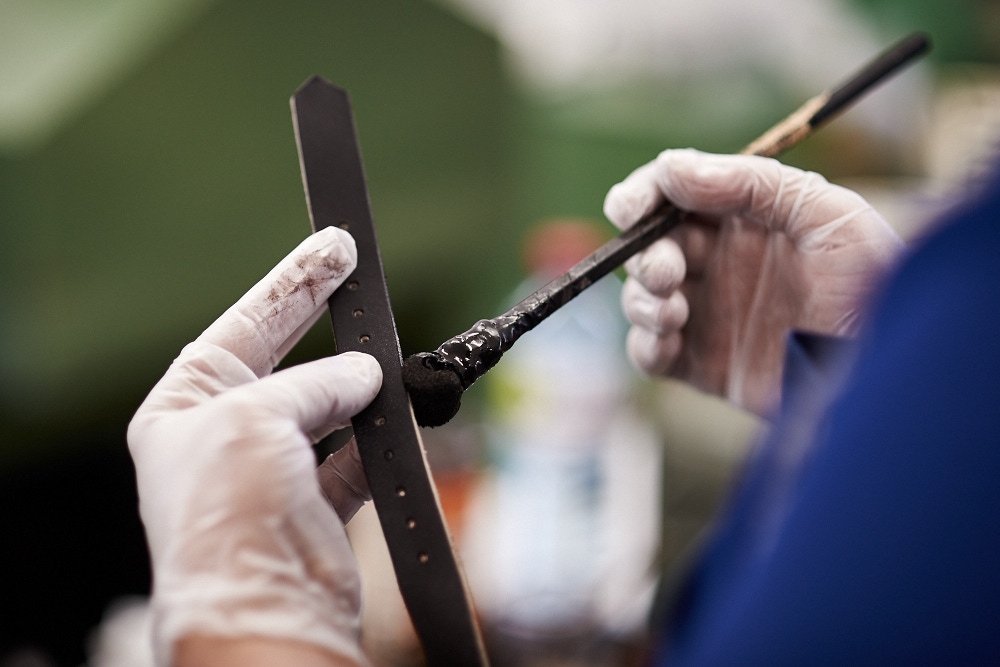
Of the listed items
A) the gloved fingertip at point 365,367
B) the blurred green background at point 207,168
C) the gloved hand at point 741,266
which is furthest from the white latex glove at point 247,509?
the blurred green background at point 207,168

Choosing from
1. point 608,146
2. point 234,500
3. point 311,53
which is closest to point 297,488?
point 234,500

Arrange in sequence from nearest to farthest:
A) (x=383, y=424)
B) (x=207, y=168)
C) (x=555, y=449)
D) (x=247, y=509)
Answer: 1. (x=247, y=509)
2. (x=383, y=424)
3. (x=207, y=168)
4. (x=555, y=449)

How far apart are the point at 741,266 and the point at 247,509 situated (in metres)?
0.74

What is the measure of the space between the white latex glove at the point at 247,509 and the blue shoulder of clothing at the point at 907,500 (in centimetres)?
34

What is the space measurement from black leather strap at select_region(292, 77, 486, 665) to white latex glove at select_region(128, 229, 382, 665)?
36mm

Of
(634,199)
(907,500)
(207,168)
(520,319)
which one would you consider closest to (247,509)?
(520,319)

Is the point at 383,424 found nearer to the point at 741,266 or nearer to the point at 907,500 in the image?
the point at 907,500

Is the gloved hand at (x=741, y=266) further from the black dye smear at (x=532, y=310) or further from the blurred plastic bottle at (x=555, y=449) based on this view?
the blurred plastic bottle at (x=555, y=449)

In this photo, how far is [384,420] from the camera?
67 centimetres

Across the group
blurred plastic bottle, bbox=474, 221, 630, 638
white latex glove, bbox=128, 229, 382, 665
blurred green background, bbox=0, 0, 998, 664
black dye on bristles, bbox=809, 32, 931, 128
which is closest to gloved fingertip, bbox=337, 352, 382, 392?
white latex glove, bbox=128, 229, 382, 665

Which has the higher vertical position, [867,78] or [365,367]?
[867,78]

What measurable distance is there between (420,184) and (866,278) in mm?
1269

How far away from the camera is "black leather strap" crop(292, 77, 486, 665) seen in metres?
0.62

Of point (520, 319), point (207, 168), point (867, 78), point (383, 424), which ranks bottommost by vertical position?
point (383, 424)
